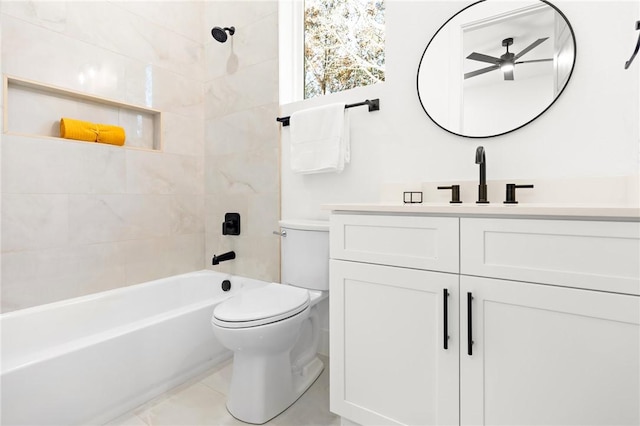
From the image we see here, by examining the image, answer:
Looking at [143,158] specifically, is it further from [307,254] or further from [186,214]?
[307,254]

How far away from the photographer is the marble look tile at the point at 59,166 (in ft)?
5.01

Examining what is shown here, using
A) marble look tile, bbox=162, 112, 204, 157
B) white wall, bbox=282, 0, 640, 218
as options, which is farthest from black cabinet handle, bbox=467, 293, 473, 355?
marble look tile, bbox=162, 112, 204, 157

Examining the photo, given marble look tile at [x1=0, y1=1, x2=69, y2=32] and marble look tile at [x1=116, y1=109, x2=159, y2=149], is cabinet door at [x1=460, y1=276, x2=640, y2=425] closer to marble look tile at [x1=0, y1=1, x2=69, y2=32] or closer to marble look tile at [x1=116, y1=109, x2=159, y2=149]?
marble look tile at [x1=116, y1=109, x2=159, y2=149]

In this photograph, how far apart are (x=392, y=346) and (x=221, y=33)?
2.16 metres

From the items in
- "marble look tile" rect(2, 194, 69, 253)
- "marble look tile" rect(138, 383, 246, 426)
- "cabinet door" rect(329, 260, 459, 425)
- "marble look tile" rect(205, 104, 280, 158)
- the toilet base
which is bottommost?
"marble look tile" rect(138, 383, 246, 426)

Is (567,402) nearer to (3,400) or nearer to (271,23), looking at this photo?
(3,400)

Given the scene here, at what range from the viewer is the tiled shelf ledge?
5.15 feet

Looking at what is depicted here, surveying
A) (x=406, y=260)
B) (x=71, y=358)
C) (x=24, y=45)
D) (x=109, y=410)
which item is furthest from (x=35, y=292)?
(x=406, y=260)

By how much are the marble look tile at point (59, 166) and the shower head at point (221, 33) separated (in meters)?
0.97

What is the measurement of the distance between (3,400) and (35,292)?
2.31 feet

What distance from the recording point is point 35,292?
1.60m

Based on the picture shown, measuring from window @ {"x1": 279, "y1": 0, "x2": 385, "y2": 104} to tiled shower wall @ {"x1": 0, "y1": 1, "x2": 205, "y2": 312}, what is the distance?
0.79m

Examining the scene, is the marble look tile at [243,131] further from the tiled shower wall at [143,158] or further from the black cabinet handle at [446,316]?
the black cabinet handle at [446,316]

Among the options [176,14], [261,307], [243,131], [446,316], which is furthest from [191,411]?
[176,14]
